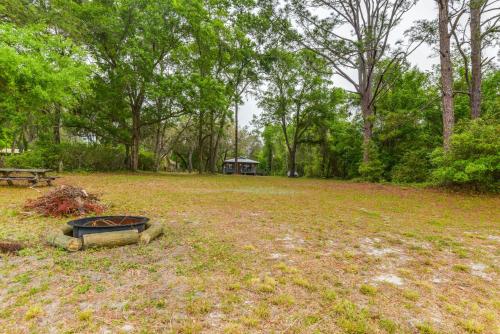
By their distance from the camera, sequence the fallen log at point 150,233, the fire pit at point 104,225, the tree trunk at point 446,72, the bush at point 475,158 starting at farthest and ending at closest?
the tree trunk at point 446,72 → the bush at point 475,158 → the fallen log at point 150,233 → the fire pit at point 104,225

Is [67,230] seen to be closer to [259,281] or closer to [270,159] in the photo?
[259,281]

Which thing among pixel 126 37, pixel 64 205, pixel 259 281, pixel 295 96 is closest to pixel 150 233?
pixel 259 281

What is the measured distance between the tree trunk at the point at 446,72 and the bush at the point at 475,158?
0.88 m

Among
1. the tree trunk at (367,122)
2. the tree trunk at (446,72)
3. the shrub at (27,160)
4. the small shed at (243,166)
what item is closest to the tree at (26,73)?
the shrub at (27,160)

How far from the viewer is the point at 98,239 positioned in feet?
11.0

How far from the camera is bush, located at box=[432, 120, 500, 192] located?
885 cm

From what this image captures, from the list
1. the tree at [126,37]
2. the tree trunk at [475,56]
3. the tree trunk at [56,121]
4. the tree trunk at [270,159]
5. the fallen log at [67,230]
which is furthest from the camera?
the tree trunk at [270,159]

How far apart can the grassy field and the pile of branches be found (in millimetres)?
453

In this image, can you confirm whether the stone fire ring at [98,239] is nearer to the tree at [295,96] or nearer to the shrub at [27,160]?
the shrub at [27,160]

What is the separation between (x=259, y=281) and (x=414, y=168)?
1678 cm

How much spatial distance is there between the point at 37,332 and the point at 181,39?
19.2m

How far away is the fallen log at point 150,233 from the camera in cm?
361

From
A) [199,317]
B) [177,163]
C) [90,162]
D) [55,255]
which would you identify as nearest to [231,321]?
[199,317]

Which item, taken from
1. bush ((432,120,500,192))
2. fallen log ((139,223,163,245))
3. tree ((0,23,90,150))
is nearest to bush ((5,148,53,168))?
tree ((0,23,90,150))
